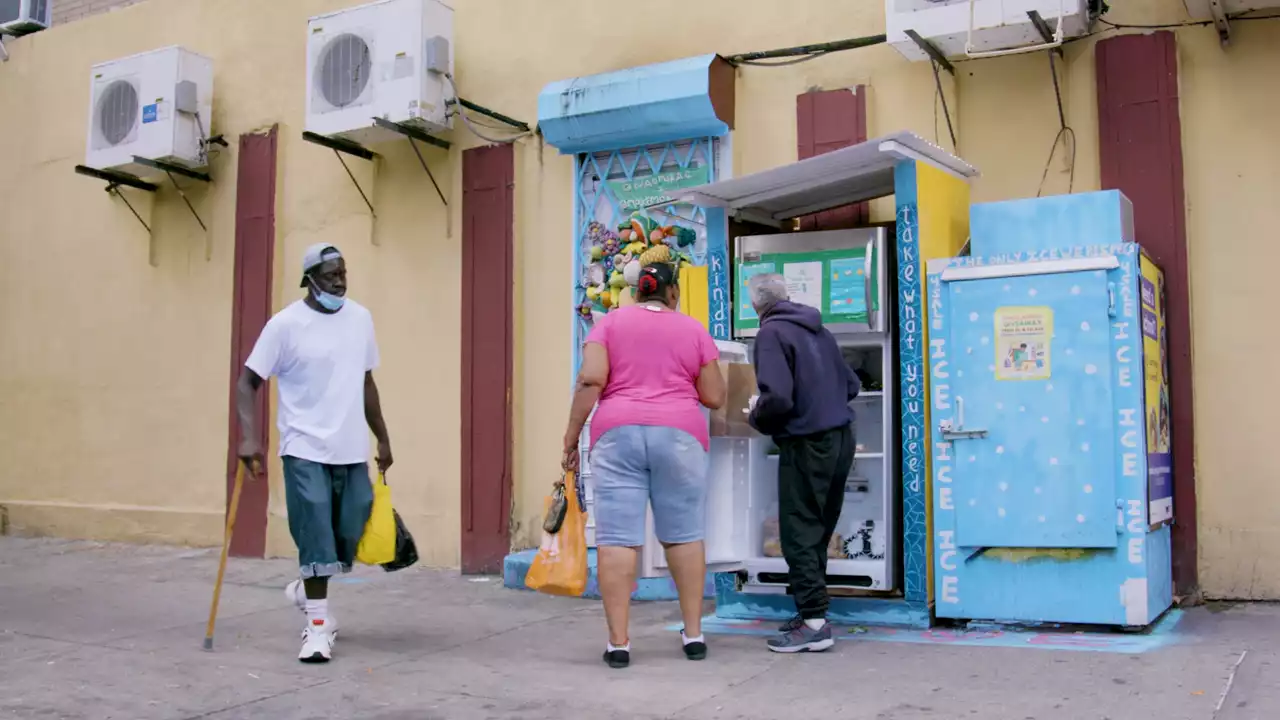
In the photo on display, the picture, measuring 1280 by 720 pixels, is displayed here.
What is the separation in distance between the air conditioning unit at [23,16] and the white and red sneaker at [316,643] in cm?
933

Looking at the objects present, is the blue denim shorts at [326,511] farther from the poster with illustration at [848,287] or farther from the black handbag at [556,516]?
the poster with illustration at [848,287]

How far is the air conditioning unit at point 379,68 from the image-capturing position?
8.91 metres

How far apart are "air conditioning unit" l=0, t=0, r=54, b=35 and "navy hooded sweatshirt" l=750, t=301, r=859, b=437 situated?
9887mm

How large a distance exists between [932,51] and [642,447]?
3311 mm

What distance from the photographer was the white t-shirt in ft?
18.5

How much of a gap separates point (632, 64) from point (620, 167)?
741 mm

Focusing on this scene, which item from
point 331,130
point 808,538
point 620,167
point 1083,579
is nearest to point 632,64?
point 620,167

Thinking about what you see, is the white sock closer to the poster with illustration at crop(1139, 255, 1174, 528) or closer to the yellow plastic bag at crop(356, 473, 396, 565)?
the yellow plastic bag at crop(356, 473, 396, 565)

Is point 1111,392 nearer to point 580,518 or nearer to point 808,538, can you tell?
point 808,538

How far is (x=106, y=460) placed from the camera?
11148 millimetres

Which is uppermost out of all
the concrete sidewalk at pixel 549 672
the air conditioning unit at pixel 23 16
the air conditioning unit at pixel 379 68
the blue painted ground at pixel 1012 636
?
the air conditioning unit at pixel 23 16

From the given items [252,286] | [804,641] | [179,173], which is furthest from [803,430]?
[179,173]

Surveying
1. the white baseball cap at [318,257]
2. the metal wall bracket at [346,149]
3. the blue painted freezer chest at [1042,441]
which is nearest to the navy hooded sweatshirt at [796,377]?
the blue painted freezer chest at [1042,441]

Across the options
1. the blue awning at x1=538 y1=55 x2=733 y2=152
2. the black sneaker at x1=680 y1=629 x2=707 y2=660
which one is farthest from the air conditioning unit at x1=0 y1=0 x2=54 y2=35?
the black sneaker at x1=680 y1=629 x2=707 y2=660
